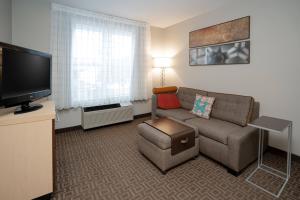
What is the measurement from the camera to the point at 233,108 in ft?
8.59

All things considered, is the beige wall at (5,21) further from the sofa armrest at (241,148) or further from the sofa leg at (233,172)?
the sofa leg at (233,172)

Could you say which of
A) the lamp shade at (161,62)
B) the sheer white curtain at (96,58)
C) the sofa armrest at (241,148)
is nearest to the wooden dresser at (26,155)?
the sheer white curtain at (96,58)

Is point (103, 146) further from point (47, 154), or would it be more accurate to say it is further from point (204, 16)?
point (204, 16)

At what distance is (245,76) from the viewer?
2.81 m

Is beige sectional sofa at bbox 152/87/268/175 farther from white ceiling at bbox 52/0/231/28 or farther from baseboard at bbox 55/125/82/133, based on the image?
baseboard at bbox 55/125/82/133

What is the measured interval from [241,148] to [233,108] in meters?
0.80

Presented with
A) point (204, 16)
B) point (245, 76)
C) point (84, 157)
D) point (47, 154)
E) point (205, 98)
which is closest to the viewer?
point (47, 154)

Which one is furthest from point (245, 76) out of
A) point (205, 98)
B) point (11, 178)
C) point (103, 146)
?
point (11, 178)

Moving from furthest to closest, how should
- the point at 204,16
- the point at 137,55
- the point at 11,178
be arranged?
the point at 137,55 → the point at 204,16 → the point at 11,178

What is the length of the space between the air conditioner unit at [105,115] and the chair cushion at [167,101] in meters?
0.90

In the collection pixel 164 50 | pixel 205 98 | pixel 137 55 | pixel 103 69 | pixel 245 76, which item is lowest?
pixel 205 98

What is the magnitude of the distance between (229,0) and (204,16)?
24.6 inches

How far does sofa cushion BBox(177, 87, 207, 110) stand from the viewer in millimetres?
3406

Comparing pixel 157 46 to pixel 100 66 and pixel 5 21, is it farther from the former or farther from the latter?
pixel 5 21
